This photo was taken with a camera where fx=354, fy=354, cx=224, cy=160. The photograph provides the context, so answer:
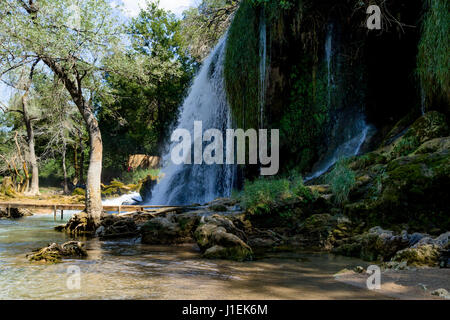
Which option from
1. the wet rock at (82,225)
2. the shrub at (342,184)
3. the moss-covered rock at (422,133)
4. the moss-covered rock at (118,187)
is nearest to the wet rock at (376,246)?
the shrub at (342,184)

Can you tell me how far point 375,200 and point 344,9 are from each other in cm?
810

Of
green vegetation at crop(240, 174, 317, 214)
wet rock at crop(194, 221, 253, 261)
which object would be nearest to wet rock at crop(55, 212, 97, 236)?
wet rock at crop(194, 221, 253, 261)

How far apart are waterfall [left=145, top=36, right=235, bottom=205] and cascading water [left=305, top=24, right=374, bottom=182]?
3982mm

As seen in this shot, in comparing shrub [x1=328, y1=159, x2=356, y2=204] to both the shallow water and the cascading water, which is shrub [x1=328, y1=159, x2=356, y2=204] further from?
the cascading water

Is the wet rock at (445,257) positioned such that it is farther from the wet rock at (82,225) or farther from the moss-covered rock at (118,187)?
the moss-covered rock at (118,187)

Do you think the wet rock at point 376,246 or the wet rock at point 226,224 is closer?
the wet rock at point 376,246

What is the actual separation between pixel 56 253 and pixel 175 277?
2.71m

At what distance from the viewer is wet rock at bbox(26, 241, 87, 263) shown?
6148mm

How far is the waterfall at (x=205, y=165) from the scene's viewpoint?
52.1 feet

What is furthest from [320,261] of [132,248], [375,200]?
[132,248]

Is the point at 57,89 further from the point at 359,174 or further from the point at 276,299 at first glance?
the point at 276,299

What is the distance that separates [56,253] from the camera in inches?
250

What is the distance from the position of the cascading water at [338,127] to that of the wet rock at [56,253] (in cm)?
805

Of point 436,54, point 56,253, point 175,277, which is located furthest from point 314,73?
point 56,253
